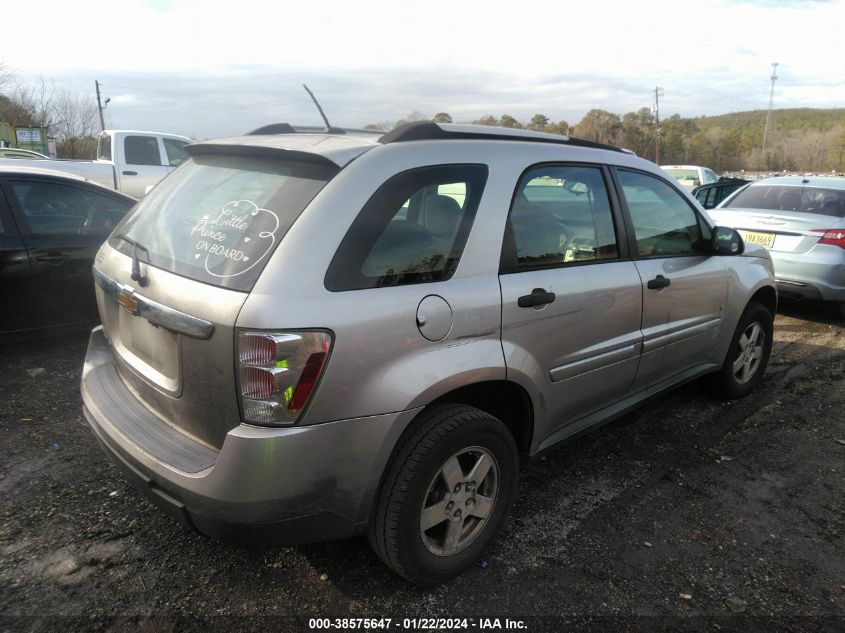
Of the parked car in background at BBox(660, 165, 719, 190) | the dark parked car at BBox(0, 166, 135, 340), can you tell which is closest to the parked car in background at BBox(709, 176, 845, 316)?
the dark parked car at BBox(0, 166, 135, 340)

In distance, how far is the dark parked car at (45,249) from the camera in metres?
4.33

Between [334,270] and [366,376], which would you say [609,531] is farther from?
[334,270]

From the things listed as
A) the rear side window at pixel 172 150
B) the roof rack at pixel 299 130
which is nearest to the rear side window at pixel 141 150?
the rear side window at pixel 172 150

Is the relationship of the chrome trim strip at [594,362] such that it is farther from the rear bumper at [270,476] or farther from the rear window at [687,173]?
the rear window at [687,173]

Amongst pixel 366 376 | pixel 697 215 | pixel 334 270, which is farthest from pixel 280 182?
pixel 697 215

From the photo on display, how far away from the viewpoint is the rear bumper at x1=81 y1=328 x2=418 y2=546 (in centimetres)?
190

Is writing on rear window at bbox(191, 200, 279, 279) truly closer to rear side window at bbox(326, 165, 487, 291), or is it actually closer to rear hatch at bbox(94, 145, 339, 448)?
rear hatch at bbox(94, 145, 339, 448)

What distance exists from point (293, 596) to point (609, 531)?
1.46m

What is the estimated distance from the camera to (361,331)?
1979 mm

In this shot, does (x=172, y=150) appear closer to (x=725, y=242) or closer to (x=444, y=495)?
(x=725, y=242)

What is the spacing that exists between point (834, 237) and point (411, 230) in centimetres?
579

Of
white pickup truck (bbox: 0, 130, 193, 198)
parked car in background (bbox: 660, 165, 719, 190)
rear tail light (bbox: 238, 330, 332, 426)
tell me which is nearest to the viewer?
rear tail light (bbox: 238, 330, 332, 426)

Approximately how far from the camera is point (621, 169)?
3.27 meters

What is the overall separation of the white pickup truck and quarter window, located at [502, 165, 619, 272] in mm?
8882
